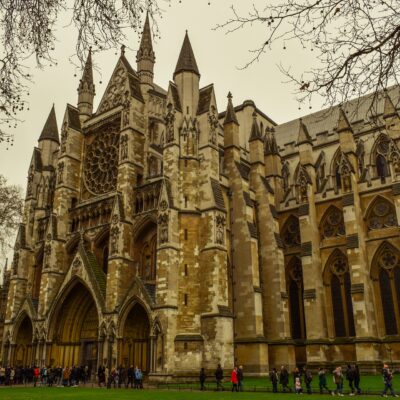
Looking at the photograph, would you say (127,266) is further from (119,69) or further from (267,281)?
(119,69)

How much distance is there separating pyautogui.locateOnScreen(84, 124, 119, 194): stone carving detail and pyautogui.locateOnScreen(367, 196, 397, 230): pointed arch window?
16.6 metres

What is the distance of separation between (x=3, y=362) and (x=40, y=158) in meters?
15.2

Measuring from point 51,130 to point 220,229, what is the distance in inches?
774

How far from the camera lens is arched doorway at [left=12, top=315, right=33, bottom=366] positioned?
95.2 ft

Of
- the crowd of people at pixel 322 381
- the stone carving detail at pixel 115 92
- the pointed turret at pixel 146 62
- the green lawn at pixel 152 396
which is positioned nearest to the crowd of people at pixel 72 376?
the crowd of people at pixel 322 381

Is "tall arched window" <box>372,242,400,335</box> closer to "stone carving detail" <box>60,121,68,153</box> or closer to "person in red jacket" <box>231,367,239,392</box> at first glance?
"person in red jacket" <box>231,367,239,392</box>

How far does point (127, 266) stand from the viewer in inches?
1021

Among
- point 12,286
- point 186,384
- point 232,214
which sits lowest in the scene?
point 186,384

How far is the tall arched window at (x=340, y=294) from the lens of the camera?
90.5 ft

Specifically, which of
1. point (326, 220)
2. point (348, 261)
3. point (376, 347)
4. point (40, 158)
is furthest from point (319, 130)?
point (40, 158)

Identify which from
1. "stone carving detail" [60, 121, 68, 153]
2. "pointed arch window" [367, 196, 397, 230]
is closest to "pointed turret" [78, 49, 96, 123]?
"stone carving detail" [60, 121, 68, 153]

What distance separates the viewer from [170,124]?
2638 centimetres

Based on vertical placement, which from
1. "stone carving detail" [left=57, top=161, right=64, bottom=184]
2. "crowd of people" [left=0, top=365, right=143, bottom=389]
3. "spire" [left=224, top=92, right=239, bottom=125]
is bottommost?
"crowd of people" [left=0, top=365, right=143, bottom=389]

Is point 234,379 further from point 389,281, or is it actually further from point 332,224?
point 332,224
